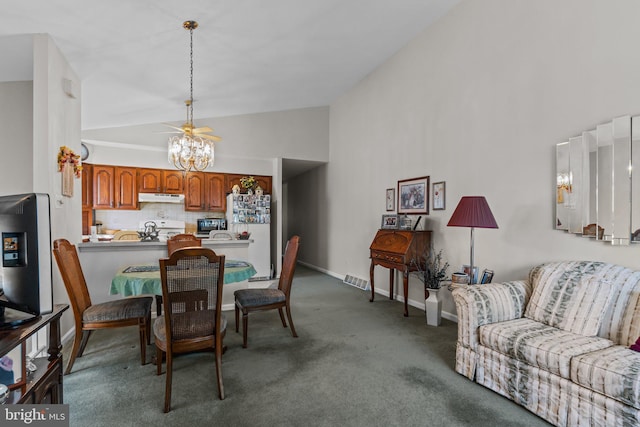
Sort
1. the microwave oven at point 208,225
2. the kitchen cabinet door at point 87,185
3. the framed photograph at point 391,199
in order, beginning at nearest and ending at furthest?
the framed photograph at point 391,199 < the kitchen cabinet door at point 87,185 < the microwave oven at point 208,225

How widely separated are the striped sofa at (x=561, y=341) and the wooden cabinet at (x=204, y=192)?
16.3 feet

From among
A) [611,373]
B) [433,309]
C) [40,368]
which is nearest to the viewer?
[40,368]

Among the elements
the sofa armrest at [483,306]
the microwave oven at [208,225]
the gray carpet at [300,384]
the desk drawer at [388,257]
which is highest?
the microwave oven at [208,225]

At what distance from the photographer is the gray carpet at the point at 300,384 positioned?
1.87m

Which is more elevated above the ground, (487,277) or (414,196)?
(414,196)

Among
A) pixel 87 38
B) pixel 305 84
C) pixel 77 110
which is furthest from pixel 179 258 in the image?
pixel 305 84

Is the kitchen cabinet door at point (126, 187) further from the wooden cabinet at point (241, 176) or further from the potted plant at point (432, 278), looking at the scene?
the potted plant at point (432, 278)

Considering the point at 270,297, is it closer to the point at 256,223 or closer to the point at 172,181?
the point at 256,223

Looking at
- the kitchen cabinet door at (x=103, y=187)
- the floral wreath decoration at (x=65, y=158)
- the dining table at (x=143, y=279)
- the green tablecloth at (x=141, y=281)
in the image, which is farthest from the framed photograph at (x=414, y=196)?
the kitchen cabinet door at (x=103, y=187)

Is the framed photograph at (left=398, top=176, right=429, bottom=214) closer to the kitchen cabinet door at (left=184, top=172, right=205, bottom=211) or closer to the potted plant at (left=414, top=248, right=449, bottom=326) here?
the potted plant at (left=414, top=248, right=449, bottom=326)

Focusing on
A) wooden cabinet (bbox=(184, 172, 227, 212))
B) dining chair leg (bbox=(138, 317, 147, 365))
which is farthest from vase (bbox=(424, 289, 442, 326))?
wooden cabinet (bbox=(184, 172, 227, 212))

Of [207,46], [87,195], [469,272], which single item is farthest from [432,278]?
[87,195]

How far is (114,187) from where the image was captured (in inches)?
218

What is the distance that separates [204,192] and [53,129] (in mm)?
3293
